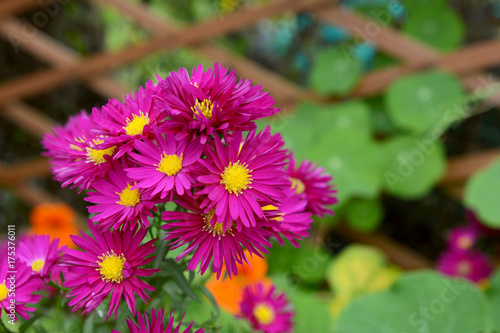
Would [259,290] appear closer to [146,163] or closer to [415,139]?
[146,163]

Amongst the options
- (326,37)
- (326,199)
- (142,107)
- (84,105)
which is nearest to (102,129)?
(142,107)

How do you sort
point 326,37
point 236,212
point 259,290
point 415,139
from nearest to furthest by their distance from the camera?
1. point 236,212
2. point 259,290
3. point 415,139
4. point 326,37

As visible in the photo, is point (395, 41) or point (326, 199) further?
point (395, 41)

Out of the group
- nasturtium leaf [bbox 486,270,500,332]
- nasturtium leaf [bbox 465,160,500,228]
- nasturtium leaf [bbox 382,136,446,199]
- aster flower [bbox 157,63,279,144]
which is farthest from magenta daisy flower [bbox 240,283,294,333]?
nasturtium leaf [bbox 382,136,446,199]

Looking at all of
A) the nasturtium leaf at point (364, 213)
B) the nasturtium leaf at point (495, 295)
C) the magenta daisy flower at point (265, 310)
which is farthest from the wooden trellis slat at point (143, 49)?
the magenta daisy flower at point (265, 310)

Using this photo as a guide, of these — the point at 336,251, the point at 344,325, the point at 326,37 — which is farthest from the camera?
the point at 336,251

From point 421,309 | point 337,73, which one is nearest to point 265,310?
point 421,309

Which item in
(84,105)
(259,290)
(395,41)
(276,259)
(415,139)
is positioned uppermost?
(395,41)

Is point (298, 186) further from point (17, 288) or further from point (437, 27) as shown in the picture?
point (437, 27)
